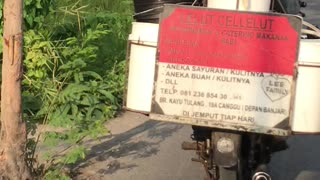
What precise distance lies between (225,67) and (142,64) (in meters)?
0.47

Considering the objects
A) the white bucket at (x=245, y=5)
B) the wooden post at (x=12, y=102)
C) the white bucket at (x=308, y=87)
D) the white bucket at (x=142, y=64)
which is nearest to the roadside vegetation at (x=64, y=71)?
the wooden post at (x=12, y=102)

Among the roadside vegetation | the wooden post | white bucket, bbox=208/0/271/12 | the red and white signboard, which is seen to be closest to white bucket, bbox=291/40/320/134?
the red and white signboard

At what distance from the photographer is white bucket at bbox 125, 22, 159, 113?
3.89 m

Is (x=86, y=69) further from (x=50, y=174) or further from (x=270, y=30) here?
(x=270, y=30)

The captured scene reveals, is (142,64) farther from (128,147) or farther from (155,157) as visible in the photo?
(128,147)

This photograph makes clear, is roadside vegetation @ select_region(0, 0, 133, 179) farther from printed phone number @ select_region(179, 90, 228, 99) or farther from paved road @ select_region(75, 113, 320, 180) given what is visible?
printed phone number @ select_region(179, 90, 228, 99)

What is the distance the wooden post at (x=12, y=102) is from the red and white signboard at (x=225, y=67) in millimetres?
983

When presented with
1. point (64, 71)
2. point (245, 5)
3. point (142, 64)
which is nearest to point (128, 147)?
point (64, 71)

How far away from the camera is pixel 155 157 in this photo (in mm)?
5664

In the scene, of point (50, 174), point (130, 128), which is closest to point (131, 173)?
point (50, 174)

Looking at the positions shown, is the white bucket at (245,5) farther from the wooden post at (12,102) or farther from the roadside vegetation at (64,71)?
the roadside vegetation at (64,71)

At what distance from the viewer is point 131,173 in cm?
526

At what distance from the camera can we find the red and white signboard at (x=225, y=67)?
372 cm

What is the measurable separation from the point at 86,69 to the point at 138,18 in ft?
9.45
